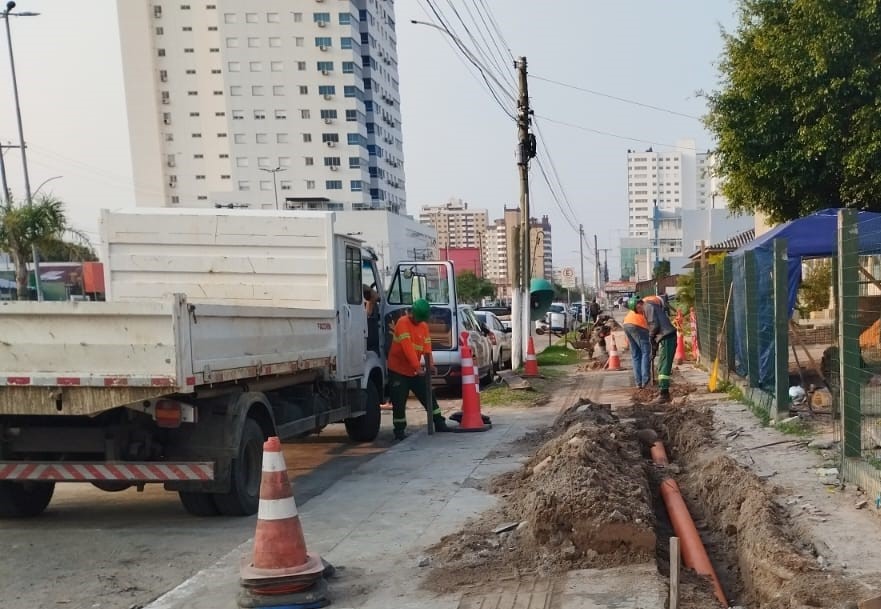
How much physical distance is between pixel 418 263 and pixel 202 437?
19.3ft

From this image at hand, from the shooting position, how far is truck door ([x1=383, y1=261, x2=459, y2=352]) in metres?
10.9

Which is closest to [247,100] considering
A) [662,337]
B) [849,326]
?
[662,337]

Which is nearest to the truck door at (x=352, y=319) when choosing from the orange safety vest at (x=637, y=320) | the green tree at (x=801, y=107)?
the orange safety vest at (x=637, y=320)

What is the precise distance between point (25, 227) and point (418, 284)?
26.8m

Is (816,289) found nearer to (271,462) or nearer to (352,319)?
(352,319)

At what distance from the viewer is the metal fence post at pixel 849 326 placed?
5.40 m

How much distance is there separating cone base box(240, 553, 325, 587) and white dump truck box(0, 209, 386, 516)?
62.5 inches

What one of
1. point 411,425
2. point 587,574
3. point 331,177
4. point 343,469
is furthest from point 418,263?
point 331,177

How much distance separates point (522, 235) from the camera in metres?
18.8

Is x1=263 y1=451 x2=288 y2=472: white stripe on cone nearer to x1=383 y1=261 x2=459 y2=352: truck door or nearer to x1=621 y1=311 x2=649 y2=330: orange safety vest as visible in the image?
x1=383 y1=261 x2=459 y2=352: truck door

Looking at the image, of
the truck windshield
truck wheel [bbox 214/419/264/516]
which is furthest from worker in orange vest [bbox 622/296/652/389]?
truck wheel [bbox 214/419/264/516]

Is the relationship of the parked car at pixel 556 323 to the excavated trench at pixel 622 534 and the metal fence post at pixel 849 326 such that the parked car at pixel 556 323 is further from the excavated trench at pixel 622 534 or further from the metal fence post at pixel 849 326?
the metal fence post at pixel 849 326

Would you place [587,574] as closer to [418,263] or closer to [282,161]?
[418,263]

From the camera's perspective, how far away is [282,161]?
95.4 m
